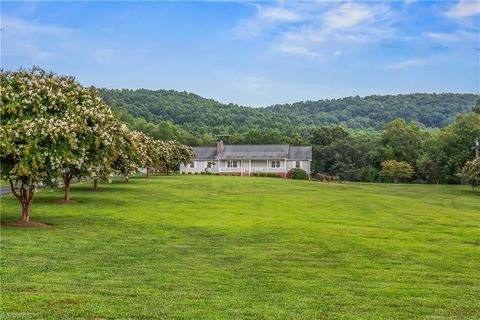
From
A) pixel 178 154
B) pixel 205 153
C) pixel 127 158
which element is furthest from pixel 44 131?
pixel 205 153

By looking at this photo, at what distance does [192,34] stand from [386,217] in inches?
492

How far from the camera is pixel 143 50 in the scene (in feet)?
109

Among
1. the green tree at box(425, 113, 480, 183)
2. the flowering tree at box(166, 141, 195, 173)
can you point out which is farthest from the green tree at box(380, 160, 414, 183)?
the flowering tree at box(166, 141, 195, 173)

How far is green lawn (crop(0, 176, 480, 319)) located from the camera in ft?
28.0

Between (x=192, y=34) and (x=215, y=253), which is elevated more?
(x=192, y=34)

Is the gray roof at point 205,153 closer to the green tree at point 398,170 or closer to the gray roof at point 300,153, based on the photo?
the gray roof at point 300,153

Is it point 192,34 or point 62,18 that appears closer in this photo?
point 62,18

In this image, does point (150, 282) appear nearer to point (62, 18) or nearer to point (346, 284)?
point (346, 284)

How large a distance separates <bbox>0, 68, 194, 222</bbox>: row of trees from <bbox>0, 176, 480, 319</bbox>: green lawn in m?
1.93

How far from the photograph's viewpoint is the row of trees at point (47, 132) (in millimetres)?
17438

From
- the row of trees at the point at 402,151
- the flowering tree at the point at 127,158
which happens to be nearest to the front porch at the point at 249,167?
the row of trees at the point at 402,151

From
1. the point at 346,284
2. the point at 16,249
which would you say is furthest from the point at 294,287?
the point at 16,249

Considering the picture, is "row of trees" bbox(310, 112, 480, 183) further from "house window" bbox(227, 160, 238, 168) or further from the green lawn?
the green lawn

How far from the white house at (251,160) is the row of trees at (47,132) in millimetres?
58965
